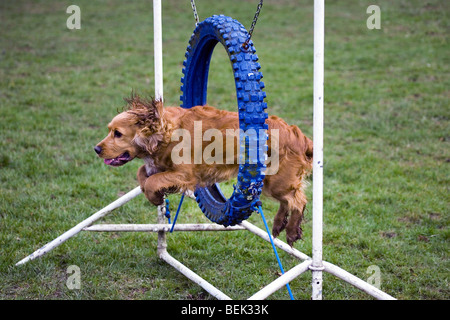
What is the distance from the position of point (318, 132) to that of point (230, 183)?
130 inches

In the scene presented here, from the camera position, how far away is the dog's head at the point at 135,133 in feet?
10.8

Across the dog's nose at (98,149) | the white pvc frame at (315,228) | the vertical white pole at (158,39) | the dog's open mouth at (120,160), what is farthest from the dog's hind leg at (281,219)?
the vertical white pole at (158,39)

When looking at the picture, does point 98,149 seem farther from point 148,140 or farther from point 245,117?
point 245,117

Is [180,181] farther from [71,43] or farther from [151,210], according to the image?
[71,43]

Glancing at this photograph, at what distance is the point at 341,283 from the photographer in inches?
167

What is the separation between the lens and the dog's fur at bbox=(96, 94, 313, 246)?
130 inches

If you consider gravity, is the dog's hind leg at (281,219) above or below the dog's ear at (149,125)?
below

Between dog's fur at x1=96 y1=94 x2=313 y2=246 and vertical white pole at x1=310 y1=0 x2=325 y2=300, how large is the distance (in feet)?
1.03

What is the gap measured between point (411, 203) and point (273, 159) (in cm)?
290

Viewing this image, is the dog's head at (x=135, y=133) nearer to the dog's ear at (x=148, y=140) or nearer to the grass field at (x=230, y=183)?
the dog's ear at (x=148, y=140)

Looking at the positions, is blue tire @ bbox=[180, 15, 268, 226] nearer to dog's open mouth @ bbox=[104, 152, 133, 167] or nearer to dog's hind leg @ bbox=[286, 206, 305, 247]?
dog's hind leg @ bbox=[286, 206, 305, 247]

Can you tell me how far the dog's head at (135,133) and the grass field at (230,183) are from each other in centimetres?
129

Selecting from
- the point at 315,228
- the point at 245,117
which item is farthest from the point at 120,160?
the point at 315,228
